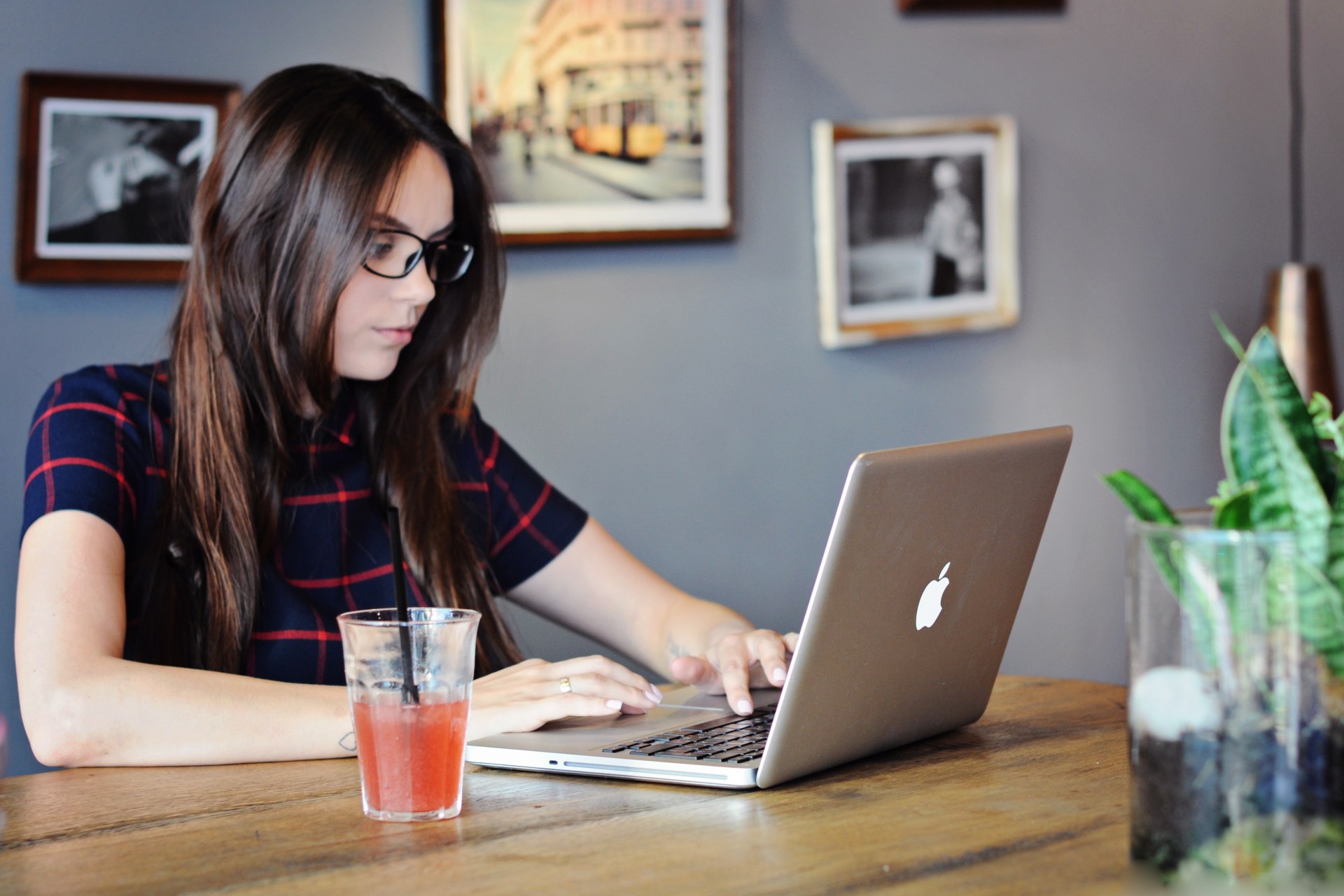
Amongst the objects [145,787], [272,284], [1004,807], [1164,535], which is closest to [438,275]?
[272,284]

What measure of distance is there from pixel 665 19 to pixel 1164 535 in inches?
72.1

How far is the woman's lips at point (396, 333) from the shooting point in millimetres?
1521

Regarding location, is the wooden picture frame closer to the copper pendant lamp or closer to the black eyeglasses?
the copper pendant lamp

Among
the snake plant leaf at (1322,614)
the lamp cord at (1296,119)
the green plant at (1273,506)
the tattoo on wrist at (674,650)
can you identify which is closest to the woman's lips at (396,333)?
the tattoo on wrist at (674,650)

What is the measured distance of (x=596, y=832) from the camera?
2.73 feet

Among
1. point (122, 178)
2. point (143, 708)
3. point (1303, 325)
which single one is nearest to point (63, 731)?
point (143, 708)

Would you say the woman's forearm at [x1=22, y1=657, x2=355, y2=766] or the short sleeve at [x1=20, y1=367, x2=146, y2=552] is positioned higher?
the short sleeve at [x1=20, y1=367, x2=146, y2=552]

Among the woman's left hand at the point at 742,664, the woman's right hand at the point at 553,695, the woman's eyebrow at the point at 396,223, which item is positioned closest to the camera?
the woman's right hand at the point at 553,695

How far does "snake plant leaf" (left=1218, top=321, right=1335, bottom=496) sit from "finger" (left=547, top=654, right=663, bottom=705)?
582 millimetres

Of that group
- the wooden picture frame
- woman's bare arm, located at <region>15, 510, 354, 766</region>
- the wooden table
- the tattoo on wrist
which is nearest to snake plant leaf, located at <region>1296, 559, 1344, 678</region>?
the wooden table

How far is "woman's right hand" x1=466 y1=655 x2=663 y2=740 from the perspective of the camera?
1.08 metres

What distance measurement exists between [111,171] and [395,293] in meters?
0.69

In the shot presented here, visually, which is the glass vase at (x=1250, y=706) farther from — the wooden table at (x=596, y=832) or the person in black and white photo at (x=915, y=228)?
the person in black and white photo at (x=915, y=228)

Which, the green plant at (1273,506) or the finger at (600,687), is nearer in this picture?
the green plant at (1273,506)
